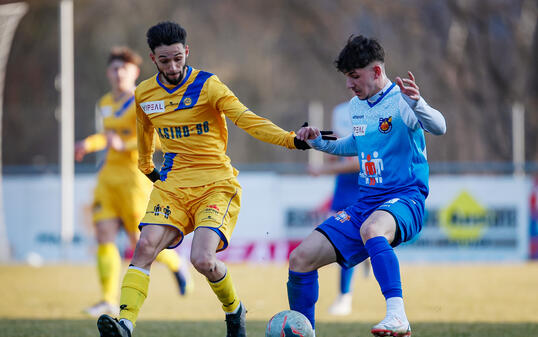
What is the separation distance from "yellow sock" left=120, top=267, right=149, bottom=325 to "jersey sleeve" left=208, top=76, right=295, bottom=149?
48.2 inches

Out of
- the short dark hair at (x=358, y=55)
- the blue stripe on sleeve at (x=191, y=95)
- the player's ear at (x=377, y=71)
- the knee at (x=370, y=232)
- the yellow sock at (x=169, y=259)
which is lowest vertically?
the yellow sock at (x=169, y=259)

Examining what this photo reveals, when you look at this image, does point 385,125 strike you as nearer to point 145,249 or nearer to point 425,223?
point 145,249

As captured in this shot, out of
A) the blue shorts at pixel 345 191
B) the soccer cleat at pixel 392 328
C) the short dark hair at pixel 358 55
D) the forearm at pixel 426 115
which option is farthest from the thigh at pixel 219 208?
the blue shorts at pixel 345 191

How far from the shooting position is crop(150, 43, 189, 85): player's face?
18.4 ft

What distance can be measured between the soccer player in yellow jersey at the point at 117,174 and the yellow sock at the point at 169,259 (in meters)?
0.36

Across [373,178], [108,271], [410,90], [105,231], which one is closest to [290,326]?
[373,178]

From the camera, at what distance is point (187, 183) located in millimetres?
5738

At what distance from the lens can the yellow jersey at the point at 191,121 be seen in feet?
18.8

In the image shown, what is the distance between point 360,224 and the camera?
534 cm

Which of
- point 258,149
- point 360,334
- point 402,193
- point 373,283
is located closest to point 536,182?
point 373,283

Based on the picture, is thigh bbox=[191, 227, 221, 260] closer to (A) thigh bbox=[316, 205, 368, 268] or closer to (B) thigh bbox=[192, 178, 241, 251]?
(B) thigh bbox=[192, 178, 241, 251]

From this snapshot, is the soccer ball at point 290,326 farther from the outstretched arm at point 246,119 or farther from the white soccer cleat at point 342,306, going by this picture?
the white soccer cleat at point 342,306

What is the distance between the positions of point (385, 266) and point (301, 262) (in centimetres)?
62

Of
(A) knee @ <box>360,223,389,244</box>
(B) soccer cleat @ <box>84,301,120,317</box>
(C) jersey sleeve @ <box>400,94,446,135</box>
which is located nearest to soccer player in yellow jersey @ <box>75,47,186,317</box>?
(B) soccer cleat @ <box>84,301,120,317</box>
